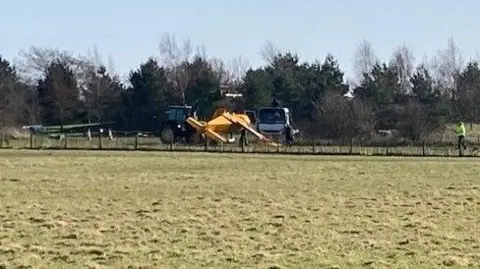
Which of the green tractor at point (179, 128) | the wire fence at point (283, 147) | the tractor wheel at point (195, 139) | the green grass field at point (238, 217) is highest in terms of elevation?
the green tractor at point (179, 128)

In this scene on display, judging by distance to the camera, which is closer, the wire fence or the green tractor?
the wire fence

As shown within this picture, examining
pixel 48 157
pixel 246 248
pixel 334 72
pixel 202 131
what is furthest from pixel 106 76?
pixel 246 248

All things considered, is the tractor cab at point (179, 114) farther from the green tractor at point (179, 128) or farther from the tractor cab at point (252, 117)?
the tractor cab at point (252, 117)

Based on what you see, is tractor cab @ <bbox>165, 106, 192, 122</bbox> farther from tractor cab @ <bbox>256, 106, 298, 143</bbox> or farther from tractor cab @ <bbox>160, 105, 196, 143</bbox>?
tractor cab @ <bbox>256, 106, 298, 143</bbox>

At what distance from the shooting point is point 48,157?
142 feet

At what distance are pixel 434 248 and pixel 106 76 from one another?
88027 mm

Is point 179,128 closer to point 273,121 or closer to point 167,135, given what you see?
point 167,135

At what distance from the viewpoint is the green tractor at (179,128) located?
62.3 m

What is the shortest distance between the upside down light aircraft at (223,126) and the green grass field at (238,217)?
78.2 ft

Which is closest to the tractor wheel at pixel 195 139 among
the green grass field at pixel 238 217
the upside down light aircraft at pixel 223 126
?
the upside down light aircraft at pixel 223 126

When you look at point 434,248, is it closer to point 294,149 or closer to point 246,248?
point 246,248

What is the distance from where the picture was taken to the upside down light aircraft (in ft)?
197

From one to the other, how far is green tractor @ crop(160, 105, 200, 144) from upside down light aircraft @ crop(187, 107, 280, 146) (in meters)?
0.86

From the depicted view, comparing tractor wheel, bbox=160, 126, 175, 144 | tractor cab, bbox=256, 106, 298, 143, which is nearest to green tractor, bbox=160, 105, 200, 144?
tractor wheel, bbox=160, 126, 175, 144
